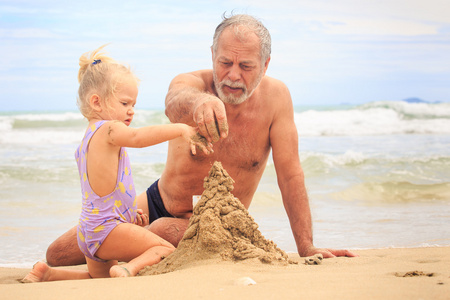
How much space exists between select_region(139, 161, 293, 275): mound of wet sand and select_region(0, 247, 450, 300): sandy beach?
0.07 meters

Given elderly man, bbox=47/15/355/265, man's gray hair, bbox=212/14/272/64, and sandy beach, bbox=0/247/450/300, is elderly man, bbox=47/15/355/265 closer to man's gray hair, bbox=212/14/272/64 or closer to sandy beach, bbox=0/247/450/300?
man's gray hair, bbox=212/14/272/64

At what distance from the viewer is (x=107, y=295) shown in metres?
1.95

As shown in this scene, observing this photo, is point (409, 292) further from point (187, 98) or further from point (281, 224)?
point (281, 224)

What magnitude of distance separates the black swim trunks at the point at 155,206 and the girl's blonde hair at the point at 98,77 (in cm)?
99

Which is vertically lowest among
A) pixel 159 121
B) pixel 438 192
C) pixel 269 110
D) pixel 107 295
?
pixel 107 295

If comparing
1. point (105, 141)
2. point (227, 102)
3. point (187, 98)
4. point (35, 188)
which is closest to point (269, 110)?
point (227, 102)

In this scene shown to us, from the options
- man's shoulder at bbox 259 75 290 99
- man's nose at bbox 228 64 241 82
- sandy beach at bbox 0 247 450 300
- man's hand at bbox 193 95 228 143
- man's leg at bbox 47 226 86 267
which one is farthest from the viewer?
man's leg at bbox 47 226 86 267

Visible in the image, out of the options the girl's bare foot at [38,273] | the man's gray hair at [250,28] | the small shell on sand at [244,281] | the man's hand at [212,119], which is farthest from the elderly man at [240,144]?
the small shell on sand at [244,281]

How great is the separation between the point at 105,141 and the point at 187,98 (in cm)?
48

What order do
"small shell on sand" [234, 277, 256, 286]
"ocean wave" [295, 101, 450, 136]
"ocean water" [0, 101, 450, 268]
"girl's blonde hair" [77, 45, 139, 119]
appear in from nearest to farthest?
"small shell on sand" [234, 277, 256, 286] < "girl's blonde hair" [77, 45, 139, 119] < "ocean water" [0, 101, 450, 268] < "ocean wave" [295, 101, 450, 136]

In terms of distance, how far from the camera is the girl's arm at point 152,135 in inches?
96.6

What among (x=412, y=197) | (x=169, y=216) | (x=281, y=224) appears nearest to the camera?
(x=169, y=216)

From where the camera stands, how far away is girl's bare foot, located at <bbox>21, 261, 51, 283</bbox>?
265cm

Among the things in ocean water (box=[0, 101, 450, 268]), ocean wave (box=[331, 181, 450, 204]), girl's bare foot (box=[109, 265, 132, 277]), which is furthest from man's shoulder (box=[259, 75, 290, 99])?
ocean wave (box=[331, 181, 450, 204])
